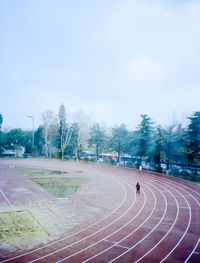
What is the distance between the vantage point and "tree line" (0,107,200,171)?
96.0 feet

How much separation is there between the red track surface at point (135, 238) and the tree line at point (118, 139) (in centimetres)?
1422

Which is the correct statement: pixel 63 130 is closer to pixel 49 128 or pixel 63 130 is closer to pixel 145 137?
pixel 49 128

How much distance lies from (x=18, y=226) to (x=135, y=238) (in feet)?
20.8

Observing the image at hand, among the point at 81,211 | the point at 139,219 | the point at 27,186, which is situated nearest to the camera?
the point at 139,219

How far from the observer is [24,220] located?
11727 mm

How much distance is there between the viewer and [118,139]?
41.7 metres

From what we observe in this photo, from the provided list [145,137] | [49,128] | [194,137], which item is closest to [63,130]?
[49,128]

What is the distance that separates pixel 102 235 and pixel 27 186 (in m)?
12.4

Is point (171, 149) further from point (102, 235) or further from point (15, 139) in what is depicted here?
point (15, 139)

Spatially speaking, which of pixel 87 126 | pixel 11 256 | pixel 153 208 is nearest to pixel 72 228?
pixel 11 256

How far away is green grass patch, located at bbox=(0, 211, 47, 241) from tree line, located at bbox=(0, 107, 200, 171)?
76.2 ft

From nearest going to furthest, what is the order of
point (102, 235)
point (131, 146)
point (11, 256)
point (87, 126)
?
point (11, 256), point (102, 235), point (131, 146), point (87, 126)

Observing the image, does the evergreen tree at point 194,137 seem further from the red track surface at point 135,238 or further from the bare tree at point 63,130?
the bare tree at point 63,130

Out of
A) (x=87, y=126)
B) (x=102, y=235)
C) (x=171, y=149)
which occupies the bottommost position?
(x=102, y=235)
